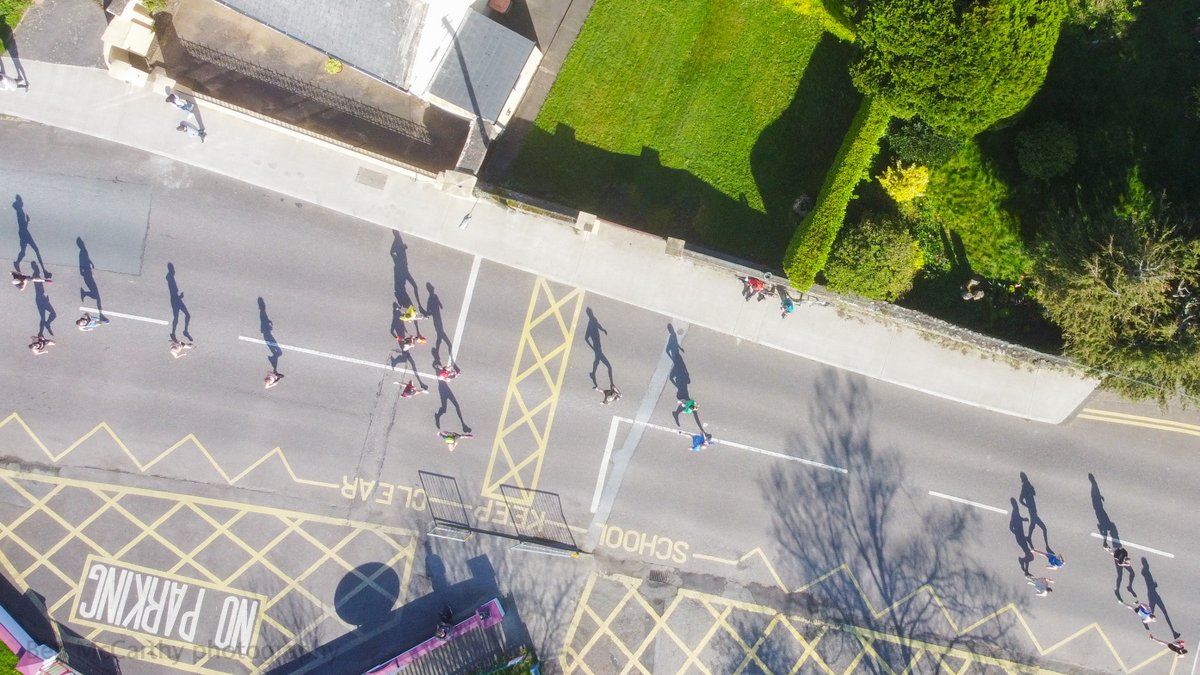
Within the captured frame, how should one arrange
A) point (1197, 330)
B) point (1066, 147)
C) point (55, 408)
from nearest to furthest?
point (1197, 330)
point (1066, 147)
point (55, 408)

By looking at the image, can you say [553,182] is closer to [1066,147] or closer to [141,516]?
[1066,147]

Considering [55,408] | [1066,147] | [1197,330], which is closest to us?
[1197,330]

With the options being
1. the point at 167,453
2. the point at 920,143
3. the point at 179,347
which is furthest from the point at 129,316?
the point at 920,143

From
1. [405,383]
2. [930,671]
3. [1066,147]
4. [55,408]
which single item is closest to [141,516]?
[55,408]

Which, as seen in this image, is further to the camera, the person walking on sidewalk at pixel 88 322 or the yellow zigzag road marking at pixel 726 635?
the yellow zigzag road marking at pixel 726 635

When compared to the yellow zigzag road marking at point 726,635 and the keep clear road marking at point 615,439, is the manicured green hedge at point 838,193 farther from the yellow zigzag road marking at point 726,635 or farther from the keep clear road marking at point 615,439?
the yellow zigzag road marking at point 726,635

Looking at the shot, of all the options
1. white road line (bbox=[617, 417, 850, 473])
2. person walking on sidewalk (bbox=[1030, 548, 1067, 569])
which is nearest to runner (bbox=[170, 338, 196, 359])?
white road line (bbox=[617, 417, 850, 473])

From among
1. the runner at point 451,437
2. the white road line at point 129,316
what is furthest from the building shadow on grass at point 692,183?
the white road line at point 129,316
